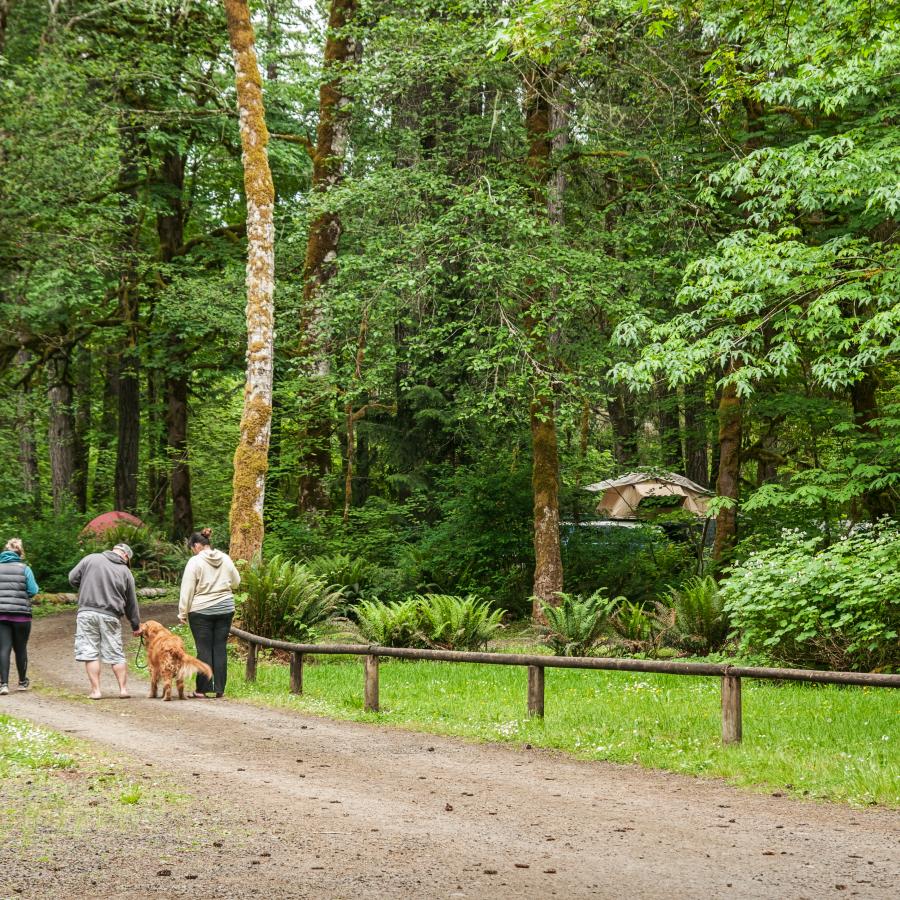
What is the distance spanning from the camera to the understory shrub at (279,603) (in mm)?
15555

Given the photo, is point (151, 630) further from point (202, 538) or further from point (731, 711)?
point (731, 711)

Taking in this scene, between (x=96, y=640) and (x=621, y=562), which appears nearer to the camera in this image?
(x=96, y=640)

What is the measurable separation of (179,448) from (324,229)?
34.2ft

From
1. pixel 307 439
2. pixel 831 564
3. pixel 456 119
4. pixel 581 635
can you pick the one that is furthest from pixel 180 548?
pixel 831 564

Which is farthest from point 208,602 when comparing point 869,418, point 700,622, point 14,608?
point 869,418

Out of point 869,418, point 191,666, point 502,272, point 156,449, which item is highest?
point 502,272

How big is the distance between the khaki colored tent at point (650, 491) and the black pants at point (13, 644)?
41.8 feet

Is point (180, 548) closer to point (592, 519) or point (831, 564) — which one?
point (592, 519)

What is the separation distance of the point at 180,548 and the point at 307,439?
7.02 meters

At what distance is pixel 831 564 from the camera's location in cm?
1262

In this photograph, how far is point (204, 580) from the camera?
485 inches

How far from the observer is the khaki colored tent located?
2431cm

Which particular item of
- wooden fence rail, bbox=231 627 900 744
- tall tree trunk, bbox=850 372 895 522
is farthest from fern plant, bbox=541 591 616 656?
tall tree trunk, bbox=850 372 895 522

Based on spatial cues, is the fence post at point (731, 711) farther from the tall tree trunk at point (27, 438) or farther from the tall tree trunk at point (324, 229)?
the tall tree trunk at point (27, 438)
